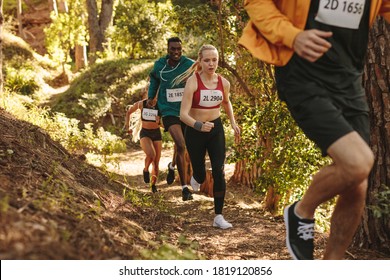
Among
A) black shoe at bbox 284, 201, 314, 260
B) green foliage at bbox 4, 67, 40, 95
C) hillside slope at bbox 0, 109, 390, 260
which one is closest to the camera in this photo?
hillside slope at bbox 0, 109, 390, 260

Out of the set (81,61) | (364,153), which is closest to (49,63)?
(81,61)

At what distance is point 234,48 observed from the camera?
325 inches

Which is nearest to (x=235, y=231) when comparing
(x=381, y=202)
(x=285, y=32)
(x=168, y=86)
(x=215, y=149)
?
(x=215, y=149)

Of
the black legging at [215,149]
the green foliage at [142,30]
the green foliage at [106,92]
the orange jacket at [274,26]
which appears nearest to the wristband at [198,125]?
the black legging at [215,149]

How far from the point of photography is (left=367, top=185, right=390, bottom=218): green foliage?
356 cm

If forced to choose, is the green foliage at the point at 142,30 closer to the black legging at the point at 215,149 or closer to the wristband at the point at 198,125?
the black legging at the point at 215,149

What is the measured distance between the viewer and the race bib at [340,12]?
2809 mm

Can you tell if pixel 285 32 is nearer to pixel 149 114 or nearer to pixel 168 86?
pixel 168 86

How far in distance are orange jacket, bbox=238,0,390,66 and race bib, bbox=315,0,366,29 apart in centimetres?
9

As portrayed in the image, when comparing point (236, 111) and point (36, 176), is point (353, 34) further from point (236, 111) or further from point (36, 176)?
point (236, 111)

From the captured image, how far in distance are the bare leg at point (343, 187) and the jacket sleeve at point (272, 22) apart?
61 centimetres

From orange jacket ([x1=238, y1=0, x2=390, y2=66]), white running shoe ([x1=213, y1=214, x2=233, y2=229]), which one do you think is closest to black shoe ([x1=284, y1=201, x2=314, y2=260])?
orange jacket ([x1=238, y1=0, x2=390, y2=66])

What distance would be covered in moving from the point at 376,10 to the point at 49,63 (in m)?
20.2

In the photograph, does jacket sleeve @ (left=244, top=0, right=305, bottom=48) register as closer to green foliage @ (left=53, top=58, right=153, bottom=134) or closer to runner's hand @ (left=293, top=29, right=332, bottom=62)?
runner's hand @ (left=293, top=29, right=332, bottom=62)
